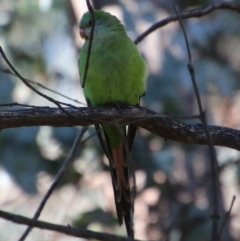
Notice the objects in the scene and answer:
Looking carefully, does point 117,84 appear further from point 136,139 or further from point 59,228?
point 136,139

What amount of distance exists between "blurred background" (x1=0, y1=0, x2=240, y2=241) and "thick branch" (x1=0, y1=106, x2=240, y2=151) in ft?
7.79

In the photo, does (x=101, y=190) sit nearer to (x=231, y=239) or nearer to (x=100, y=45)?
(x=231, y=239)

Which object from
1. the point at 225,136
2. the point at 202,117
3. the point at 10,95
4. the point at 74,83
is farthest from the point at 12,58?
the point at 202,117

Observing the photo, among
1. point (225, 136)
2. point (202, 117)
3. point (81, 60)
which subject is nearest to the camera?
point (202, 117)

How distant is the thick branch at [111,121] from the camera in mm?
3131

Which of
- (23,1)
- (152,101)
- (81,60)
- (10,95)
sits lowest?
(81,60)

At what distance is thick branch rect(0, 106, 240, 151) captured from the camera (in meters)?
3.13

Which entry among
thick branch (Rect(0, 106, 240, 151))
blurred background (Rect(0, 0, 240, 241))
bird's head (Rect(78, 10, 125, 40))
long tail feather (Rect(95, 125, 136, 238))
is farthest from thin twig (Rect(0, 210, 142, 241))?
blurred background (Rect(0, 0, 240, 241))

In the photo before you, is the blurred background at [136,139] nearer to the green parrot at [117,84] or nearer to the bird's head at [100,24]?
the bird's head at [100,24]

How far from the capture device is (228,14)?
6.73m

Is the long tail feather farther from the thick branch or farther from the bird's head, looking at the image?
the bird's head

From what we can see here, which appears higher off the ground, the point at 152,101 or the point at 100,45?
the point at 152,101

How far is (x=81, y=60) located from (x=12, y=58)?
2.90m

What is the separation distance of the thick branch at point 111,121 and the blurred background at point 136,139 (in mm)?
2374
